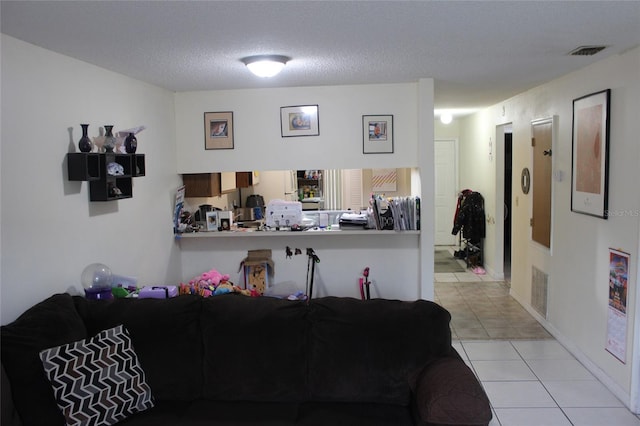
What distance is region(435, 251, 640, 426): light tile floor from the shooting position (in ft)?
11.5

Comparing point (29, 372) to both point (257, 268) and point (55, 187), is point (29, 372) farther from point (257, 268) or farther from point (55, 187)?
point (257, 268)

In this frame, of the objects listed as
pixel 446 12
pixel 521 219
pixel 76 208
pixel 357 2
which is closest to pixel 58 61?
pixel 76 208

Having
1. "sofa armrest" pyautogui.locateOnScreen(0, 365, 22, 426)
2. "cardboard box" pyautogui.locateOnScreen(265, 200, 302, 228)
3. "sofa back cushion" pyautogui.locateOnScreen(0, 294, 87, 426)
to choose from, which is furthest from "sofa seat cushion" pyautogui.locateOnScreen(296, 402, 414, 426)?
"cardboard box" pyautogui.locateOnScreen(265, 200, 302, 228)

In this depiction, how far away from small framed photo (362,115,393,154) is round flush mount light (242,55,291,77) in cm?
139

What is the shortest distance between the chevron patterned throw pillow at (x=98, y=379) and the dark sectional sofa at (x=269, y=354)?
0.08 m

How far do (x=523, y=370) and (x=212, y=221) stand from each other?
2.93 meters

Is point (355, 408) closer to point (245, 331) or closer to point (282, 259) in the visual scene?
point (245, 331)

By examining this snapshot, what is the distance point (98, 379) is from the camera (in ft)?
8.08

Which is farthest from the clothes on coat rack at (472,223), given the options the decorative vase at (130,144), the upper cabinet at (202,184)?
the decorative vase at (130,144)

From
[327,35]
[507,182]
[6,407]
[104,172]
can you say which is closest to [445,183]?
[507,182]

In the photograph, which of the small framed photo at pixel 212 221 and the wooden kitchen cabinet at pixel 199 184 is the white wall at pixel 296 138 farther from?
the small framed photo at pixel 212 221

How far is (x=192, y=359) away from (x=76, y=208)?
116 centimetres

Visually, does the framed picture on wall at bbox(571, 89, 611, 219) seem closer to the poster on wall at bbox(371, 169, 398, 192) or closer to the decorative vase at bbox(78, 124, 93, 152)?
the poster on wall at bbox(371, 169, 398, 192)

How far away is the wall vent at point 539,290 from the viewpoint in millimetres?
5180
